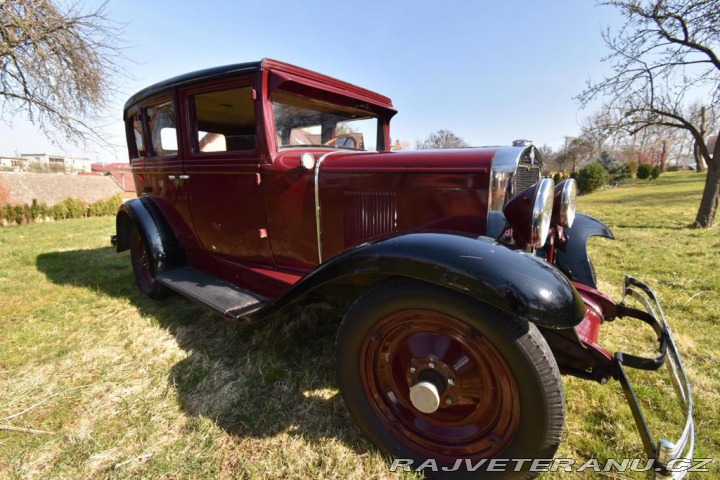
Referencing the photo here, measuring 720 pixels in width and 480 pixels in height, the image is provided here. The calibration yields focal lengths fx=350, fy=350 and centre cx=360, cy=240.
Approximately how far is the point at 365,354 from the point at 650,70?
9924 mm

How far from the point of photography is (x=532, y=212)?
1.74 metres

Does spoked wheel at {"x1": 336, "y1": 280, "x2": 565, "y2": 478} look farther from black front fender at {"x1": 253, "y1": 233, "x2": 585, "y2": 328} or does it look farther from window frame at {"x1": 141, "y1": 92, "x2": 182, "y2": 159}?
window frame at {"x1": 141, "y1": 92, "x2": 182, "y2": 159}

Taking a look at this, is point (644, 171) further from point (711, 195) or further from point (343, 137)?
point (343, 137)

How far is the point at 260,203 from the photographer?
2.74 meters

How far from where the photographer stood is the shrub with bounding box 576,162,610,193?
62.6ft

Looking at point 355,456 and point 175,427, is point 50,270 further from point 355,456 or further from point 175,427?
point 355,456

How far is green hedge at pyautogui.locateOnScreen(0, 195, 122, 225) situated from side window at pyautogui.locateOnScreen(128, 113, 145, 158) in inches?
500

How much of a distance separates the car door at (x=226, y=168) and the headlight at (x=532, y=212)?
1801 millimetres

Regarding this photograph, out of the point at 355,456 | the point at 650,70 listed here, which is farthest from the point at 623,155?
the point at 355,456

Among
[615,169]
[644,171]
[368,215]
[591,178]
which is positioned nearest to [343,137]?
[368,215]

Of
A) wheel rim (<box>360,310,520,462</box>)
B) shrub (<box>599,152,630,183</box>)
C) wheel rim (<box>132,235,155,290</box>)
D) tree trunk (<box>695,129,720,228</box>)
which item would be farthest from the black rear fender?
shrub (<box>599,152,630,183</box>)

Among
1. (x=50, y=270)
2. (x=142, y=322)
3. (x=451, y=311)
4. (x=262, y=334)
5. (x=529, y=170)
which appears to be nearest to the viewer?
(x=451, y=311)

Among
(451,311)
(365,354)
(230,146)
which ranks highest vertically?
(230,146)

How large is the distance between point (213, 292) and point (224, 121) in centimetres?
143
